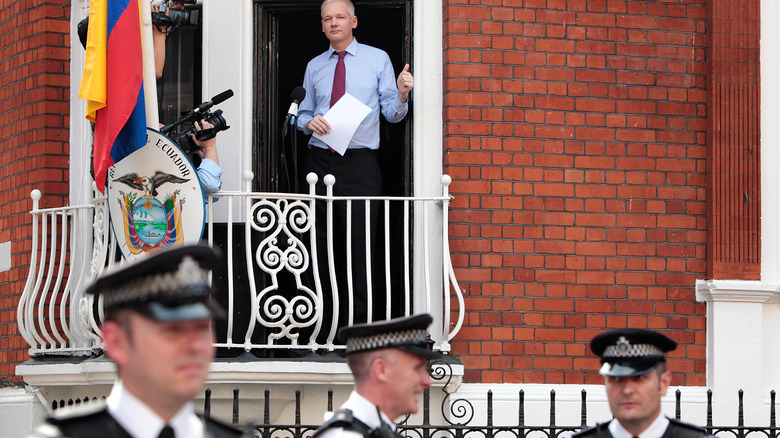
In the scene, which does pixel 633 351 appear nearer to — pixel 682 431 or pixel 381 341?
pixel 682 431

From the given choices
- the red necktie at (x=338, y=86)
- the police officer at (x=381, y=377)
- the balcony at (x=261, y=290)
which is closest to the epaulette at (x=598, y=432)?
the police officer at (x=381, y=377)

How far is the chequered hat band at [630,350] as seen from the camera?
16.1 feet

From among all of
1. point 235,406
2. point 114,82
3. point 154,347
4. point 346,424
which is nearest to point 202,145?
point 114,82

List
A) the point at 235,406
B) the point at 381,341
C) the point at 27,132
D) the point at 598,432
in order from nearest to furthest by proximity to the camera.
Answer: the point at 381,341, the point at 598,432, the point at 235,406, the point at 27,132

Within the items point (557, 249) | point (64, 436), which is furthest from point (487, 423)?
point (64, 436)

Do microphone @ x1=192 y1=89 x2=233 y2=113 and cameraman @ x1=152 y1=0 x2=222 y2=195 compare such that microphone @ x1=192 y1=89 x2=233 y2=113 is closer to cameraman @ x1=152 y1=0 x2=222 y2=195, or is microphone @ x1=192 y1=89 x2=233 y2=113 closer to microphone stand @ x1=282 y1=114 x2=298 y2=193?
cameraman @ x1=152 y1=0 x2=222 y2=195

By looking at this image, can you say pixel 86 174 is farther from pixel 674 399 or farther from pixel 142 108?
pixel 674 399

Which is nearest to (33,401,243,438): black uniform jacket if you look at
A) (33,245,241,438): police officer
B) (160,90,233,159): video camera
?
(33,245,241,438): police officer

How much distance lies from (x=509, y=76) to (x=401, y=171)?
1200mm

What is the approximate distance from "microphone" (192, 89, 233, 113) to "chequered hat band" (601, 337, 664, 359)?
12.9ft

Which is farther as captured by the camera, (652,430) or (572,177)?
(572,177)

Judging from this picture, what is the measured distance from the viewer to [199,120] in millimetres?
8188

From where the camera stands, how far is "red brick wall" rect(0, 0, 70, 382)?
8914 mm

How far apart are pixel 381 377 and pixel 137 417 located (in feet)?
5.01
